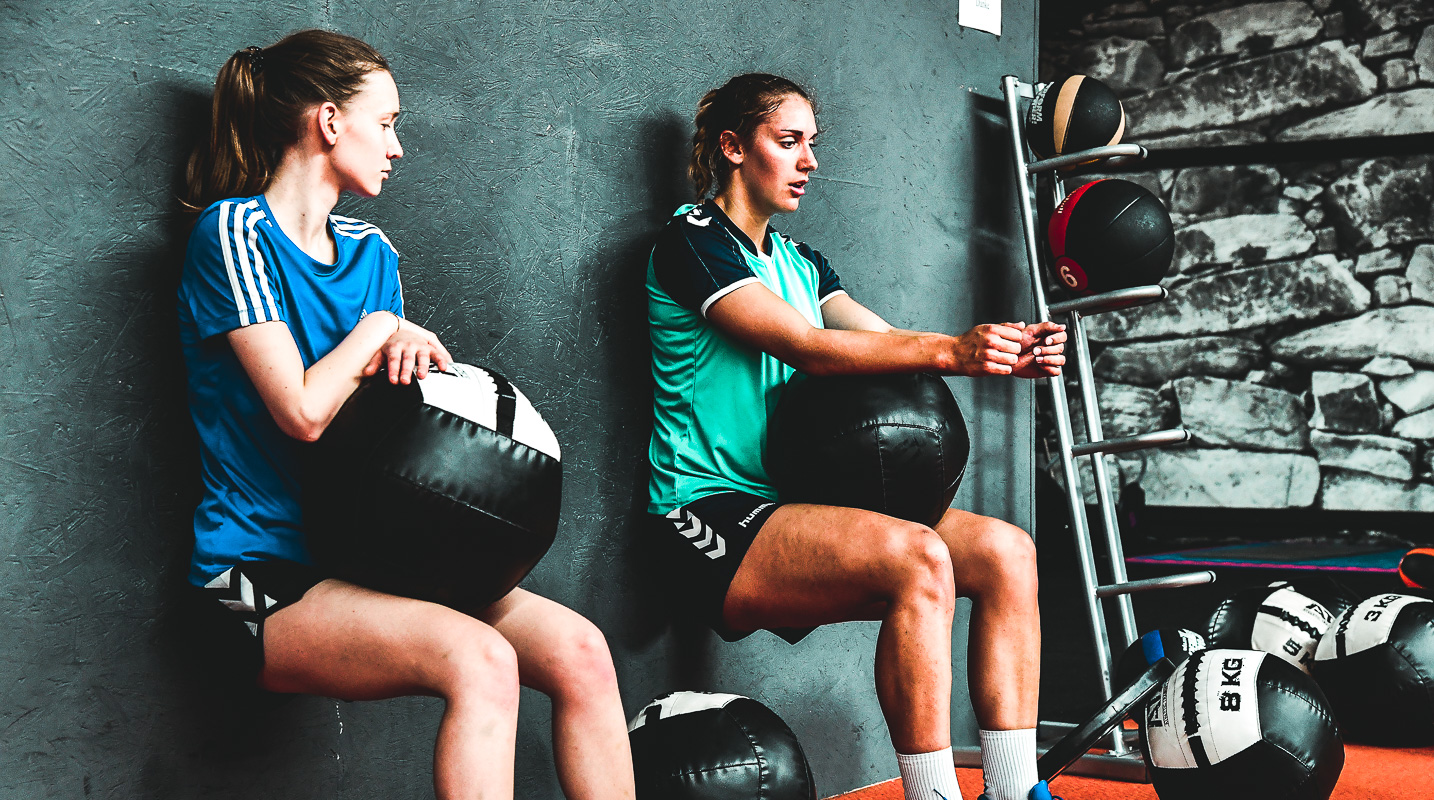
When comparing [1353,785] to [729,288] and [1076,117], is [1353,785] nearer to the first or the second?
[1076,117]

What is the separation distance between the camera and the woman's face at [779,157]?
2.11 meters

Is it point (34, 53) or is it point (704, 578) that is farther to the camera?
point (704, 578)

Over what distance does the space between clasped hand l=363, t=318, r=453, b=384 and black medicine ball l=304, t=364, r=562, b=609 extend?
2 cm

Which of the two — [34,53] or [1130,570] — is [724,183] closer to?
[34,53]

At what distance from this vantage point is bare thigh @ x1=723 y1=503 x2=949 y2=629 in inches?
70.1

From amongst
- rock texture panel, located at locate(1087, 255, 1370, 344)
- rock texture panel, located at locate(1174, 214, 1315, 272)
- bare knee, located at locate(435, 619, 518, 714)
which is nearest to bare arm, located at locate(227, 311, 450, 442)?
bare knee, located at locate(435, 619, 518, 714)

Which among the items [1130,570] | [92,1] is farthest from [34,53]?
[1130,570]

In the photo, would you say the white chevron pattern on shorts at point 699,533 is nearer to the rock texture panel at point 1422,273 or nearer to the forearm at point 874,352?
the forearm at point 874,352

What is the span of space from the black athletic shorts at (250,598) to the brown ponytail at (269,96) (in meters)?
0.51

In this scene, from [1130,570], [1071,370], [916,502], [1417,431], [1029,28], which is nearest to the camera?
[916,502]

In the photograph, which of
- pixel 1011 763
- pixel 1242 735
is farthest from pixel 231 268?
pixel 1242 735

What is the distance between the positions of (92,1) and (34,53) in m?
0.11

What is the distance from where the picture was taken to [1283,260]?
6621 mm

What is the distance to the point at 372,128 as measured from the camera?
1.56 meters
